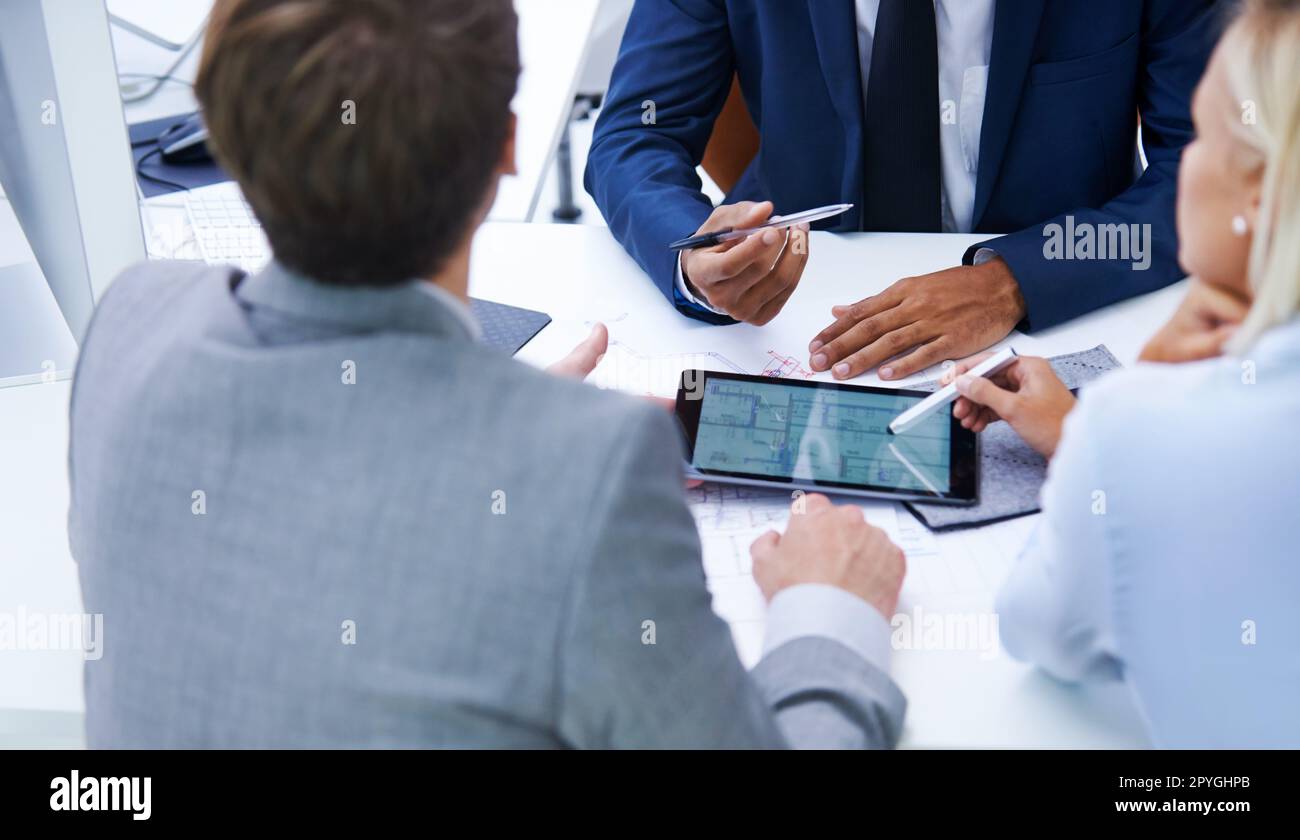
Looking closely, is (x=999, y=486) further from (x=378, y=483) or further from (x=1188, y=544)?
(x=378, y=483)

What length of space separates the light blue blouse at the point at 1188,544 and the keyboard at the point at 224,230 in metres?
1.07

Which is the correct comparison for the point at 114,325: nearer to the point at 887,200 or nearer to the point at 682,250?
the point at 682,250

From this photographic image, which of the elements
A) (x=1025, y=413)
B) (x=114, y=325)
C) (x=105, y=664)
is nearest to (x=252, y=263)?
(x=114, y=325)

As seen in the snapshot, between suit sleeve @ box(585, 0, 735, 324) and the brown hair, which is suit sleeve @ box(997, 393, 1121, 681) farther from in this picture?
suit sleeve @ box(585, 0, 735, 324)

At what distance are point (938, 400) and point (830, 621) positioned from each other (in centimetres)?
33

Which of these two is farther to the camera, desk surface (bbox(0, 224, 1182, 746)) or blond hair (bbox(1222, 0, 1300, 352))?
desk surface (bbox(0, 224, 1182, 746))

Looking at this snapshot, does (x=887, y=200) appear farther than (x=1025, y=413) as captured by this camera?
Yes

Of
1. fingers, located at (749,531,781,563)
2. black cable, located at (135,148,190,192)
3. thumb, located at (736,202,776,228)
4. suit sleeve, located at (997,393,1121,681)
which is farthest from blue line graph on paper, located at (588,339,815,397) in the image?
black cable, located at (135,148,190,192)

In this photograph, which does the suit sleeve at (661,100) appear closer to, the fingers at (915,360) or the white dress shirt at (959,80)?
the white dress shirt at (959,80)

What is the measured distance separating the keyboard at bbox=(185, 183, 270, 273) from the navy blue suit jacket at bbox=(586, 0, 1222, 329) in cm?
46

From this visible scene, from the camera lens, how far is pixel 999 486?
1.04 metres

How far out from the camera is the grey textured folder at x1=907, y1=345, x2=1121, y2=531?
1002 millimetres
